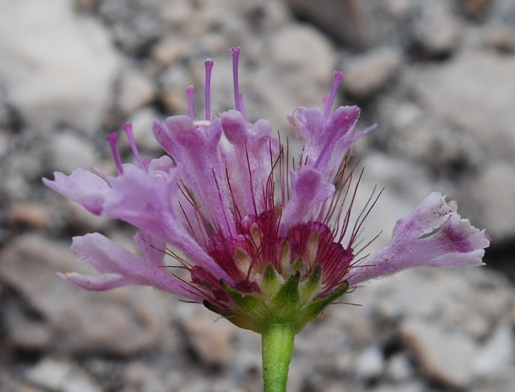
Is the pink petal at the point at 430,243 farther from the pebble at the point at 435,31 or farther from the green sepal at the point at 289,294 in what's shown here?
the pebble at the point at 435,31

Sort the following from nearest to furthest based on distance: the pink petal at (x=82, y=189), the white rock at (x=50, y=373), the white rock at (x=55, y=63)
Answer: the pink petal at (x=82, y=189) → the white rock at (x=50, y=373) → the white rock at (x=55, y=63)

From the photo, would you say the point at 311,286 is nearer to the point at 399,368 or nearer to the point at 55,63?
the point at 399,368

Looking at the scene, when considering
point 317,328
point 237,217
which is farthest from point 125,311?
point 237,217

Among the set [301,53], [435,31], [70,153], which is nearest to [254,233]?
[70,153]

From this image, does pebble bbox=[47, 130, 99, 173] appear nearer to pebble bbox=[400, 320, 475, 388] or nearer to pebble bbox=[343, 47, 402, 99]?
pebble bbox=[343, 47, 402, 99]

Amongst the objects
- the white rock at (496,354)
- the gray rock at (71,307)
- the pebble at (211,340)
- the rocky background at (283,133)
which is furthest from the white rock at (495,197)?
Result: the gray rock at (71,307)

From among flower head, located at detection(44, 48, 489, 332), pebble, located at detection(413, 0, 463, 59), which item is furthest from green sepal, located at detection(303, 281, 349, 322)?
pebble, located at detection(413, 0, 463, 59)

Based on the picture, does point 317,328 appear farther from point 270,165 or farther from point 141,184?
point 141,184

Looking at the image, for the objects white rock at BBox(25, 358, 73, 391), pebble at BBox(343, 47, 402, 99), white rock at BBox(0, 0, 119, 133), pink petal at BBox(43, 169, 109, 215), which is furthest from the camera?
pebble at BBox(343, 47, 402, 99)
